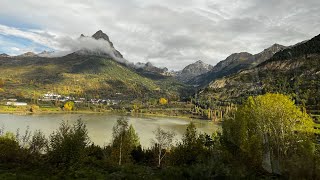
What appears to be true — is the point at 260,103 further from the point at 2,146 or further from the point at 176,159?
the point at 2,146

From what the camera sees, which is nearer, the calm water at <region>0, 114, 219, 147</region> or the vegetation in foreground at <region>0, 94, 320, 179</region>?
the vegetation in foreground at <region>0, 94, 320, 179</region>

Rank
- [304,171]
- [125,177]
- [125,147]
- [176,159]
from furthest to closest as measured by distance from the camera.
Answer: [125,147], [176,159], [125,177], [304,171]

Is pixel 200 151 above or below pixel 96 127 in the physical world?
above

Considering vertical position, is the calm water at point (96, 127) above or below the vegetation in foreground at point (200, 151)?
below

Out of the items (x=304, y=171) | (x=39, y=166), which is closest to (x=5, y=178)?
(x=39, y=166)

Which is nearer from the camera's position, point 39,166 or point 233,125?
point 39,166

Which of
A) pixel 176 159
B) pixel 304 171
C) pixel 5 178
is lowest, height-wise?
pixel 176 159

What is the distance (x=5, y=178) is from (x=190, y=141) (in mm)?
30769

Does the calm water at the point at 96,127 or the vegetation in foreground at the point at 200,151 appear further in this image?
the calm water at the point at 96,127

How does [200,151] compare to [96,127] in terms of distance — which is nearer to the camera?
[200,151]

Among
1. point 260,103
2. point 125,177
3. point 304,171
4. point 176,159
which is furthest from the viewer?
point 176,159

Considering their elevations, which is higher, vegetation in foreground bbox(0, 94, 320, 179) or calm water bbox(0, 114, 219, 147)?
vegetation in foreground bbox(0, 94, 320, 179)

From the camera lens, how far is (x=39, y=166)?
2972 cm

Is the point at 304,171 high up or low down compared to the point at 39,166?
up
